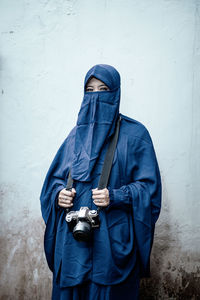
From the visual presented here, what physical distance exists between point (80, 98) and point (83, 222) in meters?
1.41

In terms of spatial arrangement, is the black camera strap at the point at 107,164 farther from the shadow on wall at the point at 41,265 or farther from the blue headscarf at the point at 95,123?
the shadow on wall at the point at 41,265

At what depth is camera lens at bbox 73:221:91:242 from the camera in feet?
4.85

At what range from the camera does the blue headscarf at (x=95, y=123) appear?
1699mm

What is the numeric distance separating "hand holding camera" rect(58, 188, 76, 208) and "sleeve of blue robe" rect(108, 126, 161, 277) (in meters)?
0.26

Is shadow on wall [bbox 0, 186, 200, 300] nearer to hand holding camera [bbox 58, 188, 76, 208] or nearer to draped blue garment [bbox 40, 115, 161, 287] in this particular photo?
draped blue garment [bbox 40, 115, 161, 287]

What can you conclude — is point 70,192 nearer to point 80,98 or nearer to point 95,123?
point 95,123

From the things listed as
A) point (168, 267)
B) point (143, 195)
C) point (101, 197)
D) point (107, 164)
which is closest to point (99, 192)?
point (101, 197)

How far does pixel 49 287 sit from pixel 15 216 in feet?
2.68

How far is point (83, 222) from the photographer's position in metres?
1.52

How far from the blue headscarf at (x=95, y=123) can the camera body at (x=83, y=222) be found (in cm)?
24

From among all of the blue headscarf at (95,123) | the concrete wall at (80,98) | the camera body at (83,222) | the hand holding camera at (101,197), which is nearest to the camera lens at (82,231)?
the camera body at (83,222)

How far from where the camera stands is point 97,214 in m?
1.54

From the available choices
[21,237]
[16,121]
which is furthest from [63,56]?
[21,237]

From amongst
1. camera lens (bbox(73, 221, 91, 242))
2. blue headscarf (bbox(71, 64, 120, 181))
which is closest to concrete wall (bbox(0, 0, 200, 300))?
blue headscarf (bbox(71, 64, 120, 181))
